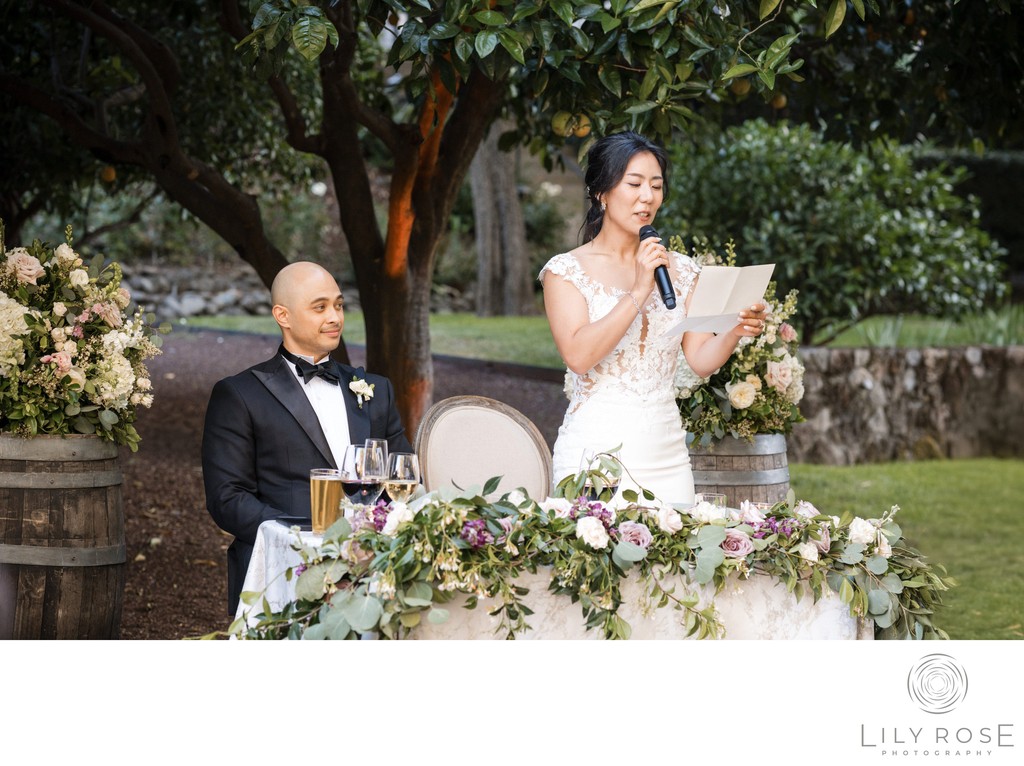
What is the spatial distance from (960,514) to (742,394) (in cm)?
496

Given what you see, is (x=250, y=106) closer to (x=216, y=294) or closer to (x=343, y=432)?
(x=343, y=432)

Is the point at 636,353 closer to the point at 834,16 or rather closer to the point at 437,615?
the point at 834,16

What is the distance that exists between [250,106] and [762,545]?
7.37 m

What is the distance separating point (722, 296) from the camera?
3.02m

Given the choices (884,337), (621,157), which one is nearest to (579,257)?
(621,157)

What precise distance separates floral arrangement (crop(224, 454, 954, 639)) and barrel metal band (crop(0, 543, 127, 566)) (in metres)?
1.43

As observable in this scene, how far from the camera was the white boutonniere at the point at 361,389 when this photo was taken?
3.30m

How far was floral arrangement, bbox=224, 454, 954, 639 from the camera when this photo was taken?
7.12 feet

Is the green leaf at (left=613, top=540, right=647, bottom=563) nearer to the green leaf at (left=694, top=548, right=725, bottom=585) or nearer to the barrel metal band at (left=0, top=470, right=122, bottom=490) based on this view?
the green leaf at (left=694, top=548, right=725, bottom=585)

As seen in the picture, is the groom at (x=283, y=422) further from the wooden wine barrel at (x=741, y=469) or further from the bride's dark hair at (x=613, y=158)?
the wooden wine barrel at (x=741, y=469)

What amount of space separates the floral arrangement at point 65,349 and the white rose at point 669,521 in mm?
1817

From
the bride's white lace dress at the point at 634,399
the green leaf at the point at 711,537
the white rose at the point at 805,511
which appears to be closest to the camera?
the green leaf at the point at 711,537
